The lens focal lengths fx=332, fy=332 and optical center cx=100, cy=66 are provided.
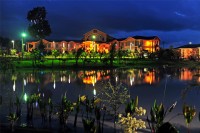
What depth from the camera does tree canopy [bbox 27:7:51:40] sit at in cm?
7644

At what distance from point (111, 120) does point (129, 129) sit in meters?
5.00

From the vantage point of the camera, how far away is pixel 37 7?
77125mm

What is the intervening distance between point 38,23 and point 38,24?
0.42 m

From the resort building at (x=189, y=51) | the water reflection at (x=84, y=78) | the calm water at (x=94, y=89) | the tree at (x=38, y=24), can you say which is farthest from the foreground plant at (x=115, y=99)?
the resort building at (x=189, y=51)

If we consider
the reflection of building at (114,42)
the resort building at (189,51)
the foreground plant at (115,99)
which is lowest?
the foreground plant at (115,99)

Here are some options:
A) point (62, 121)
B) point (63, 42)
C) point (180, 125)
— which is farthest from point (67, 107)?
point (63, 42)

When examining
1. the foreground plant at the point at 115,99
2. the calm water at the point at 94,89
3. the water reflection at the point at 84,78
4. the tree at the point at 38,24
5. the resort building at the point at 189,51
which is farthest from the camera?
the resort building at the point at 189,51

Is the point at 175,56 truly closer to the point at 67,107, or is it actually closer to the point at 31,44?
the point at 31,44

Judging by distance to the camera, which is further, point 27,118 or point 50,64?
point 50,64

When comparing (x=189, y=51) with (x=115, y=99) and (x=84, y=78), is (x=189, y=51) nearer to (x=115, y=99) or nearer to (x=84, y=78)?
(x=84, y=78)

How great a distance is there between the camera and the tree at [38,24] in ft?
251

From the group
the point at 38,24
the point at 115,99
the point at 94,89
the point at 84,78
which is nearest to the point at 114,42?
the point at 38,24

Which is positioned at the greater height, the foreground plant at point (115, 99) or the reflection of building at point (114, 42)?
the reflection of building at point (114, 42)

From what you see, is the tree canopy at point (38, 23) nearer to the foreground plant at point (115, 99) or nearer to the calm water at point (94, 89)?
the calm water at point (94, 89)
